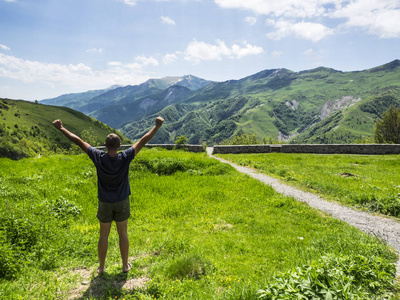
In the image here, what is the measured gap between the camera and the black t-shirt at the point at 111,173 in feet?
15.2

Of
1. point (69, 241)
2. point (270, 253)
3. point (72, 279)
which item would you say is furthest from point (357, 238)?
point (69, 241)

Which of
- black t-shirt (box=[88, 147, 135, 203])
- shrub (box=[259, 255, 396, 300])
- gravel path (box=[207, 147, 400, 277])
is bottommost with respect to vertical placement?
gravel path (box=[207, 147, 400, 277])

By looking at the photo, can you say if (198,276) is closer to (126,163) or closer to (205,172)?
(126,163)

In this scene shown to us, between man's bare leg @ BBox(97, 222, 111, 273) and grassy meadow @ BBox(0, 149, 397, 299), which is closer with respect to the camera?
grassy meadow @ BBox(0, 149, 397, 299)

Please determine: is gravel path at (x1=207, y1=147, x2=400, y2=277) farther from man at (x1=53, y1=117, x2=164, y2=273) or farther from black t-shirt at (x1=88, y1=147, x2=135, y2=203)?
black t-shirt at (x1=88, y1=147, x2=135, y2=203)

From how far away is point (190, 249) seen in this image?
5906 mm

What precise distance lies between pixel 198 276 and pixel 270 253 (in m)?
2.06

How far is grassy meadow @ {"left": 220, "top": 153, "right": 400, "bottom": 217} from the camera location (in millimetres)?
9656

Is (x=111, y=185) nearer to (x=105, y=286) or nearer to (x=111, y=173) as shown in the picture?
(x=111, y=173)

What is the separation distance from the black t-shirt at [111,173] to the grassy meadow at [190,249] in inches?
65.7

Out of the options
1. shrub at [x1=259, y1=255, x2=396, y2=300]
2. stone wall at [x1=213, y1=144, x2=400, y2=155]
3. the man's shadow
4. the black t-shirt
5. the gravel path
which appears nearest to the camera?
shrub at [x1=259, y1=255, x2=396, y2=300]

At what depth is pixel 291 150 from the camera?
2597cm

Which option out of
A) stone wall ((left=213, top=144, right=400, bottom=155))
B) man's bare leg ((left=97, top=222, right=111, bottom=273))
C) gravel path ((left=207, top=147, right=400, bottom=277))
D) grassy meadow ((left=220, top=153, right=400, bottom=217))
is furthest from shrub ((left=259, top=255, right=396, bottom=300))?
stone wall ((left=213, top=144, right=400, bottom=155))

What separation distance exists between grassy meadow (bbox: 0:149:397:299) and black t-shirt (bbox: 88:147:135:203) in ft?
5.47
